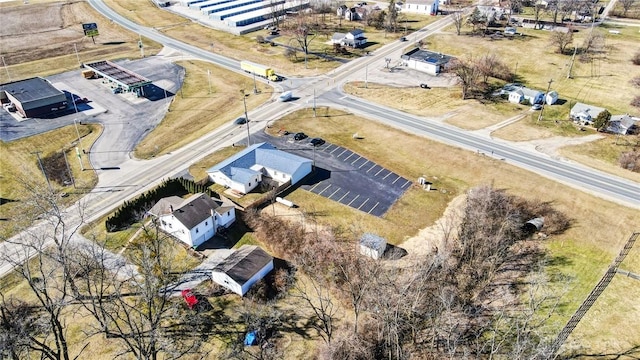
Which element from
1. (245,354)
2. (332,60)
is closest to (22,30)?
(332,60)

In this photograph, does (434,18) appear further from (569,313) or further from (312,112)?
(569,313)

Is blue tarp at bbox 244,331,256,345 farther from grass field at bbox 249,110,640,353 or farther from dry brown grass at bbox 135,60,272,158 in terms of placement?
dry brown grass at bbox 135,60,272,158

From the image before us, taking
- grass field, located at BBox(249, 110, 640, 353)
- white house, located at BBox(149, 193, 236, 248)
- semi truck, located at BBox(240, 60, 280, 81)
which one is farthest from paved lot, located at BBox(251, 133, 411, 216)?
semi truck, located at BBox(240, 60, 280, 81)

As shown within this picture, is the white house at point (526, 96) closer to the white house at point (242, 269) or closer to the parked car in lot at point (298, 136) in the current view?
the parked car in lot at point (298, 136)

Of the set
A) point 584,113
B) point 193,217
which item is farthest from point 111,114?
point 584,113

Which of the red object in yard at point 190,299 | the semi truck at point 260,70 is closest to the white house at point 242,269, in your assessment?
the red object in yard at point 190,299
